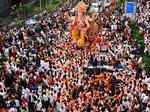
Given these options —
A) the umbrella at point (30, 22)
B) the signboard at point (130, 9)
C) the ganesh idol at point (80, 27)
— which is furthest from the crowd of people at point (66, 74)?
the signboard at point (130, 9)

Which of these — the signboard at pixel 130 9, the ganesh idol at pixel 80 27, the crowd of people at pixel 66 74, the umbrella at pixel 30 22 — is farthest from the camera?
the signboard at pixel 130 9

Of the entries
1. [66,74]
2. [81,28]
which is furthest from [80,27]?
[66,74]

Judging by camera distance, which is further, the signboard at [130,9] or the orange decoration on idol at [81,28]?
the signboard at [130,9]

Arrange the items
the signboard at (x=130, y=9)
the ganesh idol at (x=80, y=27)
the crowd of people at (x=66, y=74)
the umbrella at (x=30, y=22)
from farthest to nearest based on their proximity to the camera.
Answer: the signboard at (x=130, y=9)
the umbrella at (x=30, y=22)
the ganesh idol at (x=80, y=27)
the crowd of people at (x=66, y=74)

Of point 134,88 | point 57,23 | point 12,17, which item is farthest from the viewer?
point 12,17

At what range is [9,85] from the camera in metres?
38.6

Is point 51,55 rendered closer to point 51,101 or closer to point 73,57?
point 73,57

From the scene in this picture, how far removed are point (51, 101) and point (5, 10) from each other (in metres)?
25.3

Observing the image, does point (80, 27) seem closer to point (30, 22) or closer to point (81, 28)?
point (81, 28)

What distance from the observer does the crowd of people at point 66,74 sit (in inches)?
1447

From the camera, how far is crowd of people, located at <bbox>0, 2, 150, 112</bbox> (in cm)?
3675

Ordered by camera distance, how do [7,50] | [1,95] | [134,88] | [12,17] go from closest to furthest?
[1,95] → [134,88] → [7,50] → [12,17]

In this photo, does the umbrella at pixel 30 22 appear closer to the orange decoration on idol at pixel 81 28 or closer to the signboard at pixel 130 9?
the orange decoration on idol at pixel 81 28


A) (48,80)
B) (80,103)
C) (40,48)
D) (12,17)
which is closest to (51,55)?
(40,48)
